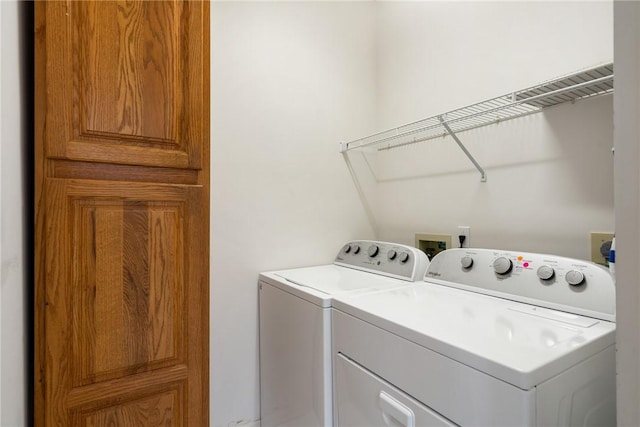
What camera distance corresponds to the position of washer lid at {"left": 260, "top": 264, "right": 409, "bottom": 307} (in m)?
1.18

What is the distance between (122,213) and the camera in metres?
0.88

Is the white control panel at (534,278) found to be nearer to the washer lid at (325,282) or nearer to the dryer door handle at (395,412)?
the washer lid at (325,282)

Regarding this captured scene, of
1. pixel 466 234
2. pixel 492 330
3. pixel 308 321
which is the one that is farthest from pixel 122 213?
pixel 466 234

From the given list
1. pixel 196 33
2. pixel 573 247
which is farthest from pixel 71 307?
pixel 573 247

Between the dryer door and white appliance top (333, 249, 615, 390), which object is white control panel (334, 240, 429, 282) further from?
the dryer door

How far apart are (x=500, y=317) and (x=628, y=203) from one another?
0.66 m

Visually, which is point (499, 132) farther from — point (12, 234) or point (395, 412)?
point (12, 234)

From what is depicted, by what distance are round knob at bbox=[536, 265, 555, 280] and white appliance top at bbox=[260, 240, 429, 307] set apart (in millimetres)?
458

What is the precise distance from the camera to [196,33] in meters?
0.98

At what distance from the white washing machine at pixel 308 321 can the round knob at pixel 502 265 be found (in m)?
0.33

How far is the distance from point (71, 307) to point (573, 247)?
157 centimetres

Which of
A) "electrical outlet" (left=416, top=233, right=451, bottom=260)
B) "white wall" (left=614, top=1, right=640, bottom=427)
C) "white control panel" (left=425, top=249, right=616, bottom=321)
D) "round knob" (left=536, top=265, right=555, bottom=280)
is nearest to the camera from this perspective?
"white wall" (left=614, top=1, right=640, bottom=427)

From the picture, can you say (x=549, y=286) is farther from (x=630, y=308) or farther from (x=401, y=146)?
(x=401, y=146)

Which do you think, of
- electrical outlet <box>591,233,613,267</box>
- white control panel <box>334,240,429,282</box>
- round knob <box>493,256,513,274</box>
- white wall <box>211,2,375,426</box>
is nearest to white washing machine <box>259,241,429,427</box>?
white control panel <box>334,240,429,282</box>
